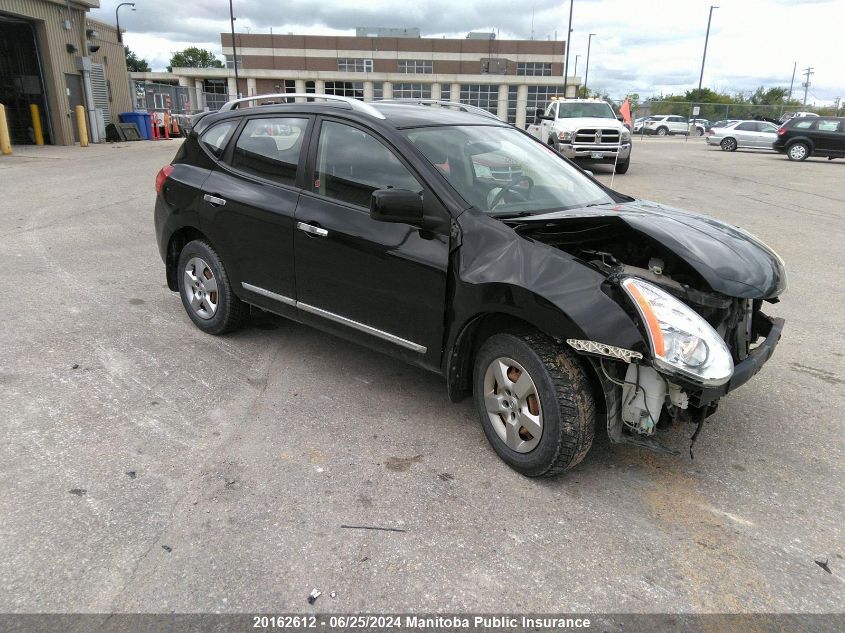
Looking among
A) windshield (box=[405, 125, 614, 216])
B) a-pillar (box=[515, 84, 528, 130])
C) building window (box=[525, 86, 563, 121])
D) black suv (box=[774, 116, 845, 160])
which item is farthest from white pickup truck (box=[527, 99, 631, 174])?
building window (box=[525, 86, 563, 121])

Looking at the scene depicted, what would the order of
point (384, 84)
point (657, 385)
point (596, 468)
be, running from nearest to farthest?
point (657, 385), point (596, 468), point (384, 84)

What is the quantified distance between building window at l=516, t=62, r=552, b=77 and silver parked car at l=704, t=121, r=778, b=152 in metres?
48.2

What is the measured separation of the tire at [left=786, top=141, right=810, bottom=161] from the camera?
24906 millimetres

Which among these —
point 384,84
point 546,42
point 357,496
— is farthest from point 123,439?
point 546,42

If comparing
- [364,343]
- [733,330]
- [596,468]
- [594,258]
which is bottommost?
[596,468]

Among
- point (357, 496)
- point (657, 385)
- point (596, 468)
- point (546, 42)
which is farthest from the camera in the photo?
point (546, 42)

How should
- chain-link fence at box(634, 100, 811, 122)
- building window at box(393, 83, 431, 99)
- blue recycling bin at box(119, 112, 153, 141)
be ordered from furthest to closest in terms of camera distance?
building window at box(393, 83, 431, 99)
chain-link fence at box(634, 100, 811, 122)
blue recycling bin at box(119, 112, 153, 141)

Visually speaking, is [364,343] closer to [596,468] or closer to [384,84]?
[596,468]

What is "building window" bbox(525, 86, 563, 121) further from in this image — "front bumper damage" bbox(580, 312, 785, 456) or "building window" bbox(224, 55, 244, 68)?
"front bumper damage" bbox(580, 312, 785, 456)

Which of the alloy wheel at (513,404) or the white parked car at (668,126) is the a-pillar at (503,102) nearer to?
the white parked car at (668,126)

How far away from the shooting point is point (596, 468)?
10.8ft

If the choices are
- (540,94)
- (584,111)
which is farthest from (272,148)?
(540,94)

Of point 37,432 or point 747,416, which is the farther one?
point 747,416

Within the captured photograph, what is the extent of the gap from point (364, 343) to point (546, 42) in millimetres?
82414
